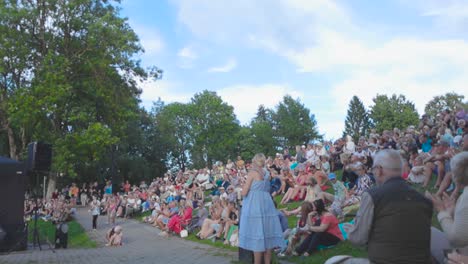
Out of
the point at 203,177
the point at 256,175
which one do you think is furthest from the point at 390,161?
the point at 203,177

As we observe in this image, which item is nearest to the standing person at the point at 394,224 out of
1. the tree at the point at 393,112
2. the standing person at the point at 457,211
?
the standing person at the point at 457,211

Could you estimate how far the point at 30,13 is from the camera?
24078 mm

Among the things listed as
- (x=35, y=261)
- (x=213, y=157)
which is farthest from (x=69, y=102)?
(x=213, y=157)

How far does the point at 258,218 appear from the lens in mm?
6070

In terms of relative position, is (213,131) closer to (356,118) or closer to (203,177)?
(356,118)

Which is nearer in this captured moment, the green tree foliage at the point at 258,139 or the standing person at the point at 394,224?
the standing person at the point at 394,224

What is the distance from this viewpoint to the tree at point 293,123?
65.2 meters

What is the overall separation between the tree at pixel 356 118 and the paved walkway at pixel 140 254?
6687 cm

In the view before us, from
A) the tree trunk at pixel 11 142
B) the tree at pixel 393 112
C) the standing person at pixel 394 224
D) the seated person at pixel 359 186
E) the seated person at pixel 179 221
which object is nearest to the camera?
the standing person at pixel 394 224

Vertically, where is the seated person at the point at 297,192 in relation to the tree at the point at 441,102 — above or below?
below

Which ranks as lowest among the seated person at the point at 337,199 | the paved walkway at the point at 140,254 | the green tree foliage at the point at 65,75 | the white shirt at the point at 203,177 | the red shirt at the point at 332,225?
the paved walkway at the point at 140,254

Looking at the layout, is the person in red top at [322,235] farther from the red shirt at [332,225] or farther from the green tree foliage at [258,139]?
the green tree foliage at [258,139]

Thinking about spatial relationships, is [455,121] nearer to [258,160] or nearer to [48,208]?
[258,160]

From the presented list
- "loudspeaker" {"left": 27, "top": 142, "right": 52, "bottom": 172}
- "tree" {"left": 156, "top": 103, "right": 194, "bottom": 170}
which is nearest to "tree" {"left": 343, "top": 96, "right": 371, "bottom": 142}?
"tree" {"left": 156, "top": 103, "right": 194, "bottom": 170}
